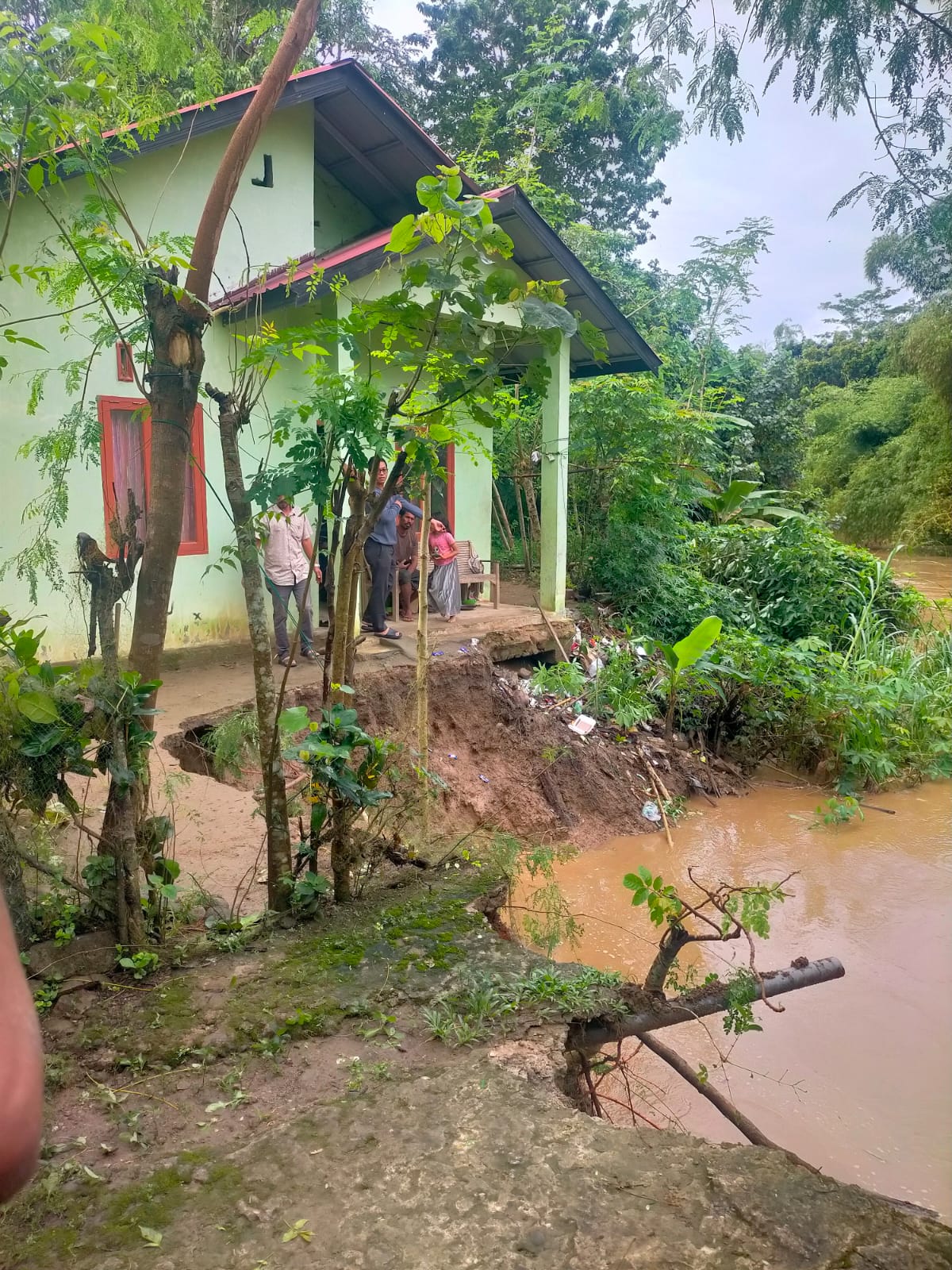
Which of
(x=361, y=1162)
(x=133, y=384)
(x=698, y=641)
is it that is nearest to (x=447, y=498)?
(x=133, y=384)

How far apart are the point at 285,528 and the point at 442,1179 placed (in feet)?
20.0

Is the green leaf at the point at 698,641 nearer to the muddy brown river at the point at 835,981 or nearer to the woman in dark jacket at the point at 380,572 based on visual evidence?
the muddy brown river at the point at 835,981

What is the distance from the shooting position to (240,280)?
7.67m

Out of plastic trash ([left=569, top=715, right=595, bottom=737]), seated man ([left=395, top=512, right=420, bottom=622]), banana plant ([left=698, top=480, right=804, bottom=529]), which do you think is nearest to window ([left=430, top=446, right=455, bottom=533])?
seated man ([left=395, top=512, right=420, bottom=622])

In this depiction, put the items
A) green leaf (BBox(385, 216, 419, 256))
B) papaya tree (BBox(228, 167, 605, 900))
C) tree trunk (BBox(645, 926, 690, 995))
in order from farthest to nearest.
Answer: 1. papaya tree (BBox(228, 167, 605, 900))
2. green leaf (BBox(385, 216, 419, 256))
3. tree trunk (BBox(645, 926, 690, 995))

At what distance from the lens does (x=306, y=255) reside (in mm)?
8469

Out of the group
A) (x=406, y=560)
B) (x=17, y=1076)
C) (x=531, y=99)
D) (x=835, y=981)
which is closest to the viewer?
(x=17, y=1076)

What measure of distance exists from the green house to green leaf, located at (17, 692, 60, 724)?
3144 mm

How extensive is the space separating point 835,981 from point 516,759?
3443 millimetres

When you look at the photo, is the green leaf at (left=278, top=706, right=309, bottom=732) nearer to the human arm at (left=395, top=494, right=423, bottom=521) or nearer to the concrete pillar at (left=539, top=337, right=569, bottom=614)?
the human arm at (left=395, top=494, right=423, bottom=521)

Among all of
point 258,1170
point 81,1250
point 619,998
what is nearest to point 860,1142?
point 619,998

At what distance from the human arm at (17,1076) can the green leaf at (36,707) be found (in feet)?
9.09

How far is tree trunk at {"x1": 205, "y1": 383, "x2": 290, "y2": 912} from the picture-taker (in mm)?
3434

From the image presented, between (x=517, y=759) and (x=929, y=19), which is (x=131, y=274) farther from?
(x=517, y=759)
